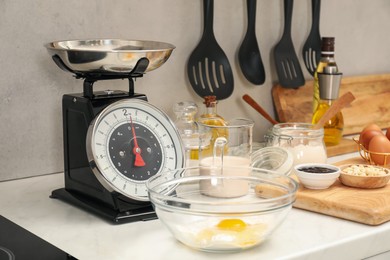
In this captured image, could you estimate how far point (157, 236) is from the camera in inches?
48.3

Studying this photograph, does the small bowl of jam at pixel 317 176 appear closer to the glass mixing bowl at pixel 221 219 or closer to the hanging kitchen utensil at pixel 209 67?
the glass mixing bowl at pixel 221 219

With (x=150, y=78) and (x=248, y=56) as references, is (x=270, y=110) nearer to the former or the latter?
(x=248, y=56)

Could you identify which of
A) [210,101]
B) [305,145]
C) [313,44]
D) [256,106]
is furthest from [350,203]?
[313,44]

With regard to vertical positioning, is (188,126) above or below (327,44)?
below

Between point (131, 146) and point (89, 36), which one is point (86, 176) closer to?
point (131, 146)

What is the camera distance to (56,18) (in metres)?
1.59

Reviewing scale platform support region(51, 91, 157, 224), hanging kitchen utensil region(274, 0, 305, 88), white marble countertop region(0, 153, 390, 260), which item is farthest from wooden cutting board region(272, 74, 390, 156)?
scale platform support region(51, 91, 157, 224)

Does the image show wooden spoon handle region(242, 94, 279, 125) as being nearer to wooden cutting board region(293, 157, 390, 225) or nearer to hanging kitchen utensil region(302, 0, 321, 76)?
hanging kitchen utensil region(302, 0, 321, 76)

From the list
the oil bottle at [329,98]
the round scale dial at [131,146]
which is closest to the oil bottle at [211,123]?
the round scale dial at [131,146]

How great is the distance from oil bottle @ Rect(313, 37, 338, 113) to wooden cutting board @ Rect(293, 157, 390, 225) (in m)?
0.50

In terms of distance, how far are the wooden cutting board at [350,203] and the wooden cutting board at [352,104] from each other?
1.40ft

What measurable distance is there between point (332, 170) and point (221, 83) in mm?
493

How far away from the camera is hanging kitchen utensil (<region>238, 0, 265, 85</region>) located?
6.22 feet

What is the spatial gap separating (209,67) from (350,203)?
2.12ft
